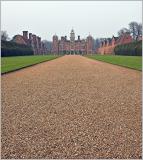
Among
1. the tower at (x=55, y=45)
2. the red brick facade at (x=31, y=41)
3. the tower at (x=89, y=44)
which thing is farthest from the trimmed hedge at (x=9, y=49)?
Answer: the tower at (x=89, y=44)

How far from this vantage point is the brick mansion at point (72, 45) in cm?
11725

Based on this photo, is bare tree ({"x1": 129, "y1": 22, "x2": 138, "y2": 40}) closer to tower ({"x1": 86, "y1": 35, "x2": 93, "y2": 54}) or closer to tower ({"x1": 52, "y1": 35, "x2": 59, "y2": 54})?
tower ({"x1": 86, "y1": 35, "x2": 93, "y2": 54})

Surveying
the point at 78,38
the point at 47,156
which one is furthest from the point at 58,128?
the point at 78,38

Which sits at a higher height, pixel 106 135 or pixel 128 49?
pixel 128 49

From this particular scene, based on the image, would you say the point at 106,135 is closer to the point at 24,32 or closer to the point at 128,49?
the point at 128,49

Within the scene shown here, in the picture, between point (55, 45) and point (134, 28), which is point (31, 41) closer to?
point (55, 45)

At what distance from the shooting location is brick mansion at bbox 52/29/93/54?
117 meters

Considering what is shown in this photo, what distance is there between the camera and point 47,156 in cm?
377

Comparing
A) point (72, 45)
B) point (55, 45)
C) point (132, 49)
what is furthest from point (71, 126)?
point (72, 45)

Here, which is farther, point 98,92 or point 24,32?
point 24,32

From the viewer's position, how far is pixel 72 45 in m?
122

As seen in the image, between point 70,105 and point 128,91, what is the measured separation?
3.02 m

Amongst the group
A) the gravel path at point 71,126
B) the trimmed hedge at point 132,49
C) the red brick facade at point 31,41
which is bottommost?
the gravel path at point 71,126

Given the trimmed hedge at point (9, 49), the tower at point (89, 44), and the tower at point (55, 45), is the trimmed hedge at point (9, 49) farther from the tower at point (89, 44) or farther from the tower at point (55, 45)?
the tower at point (89, 44)
